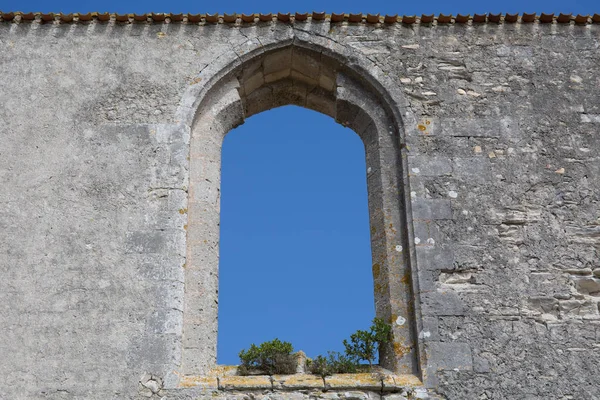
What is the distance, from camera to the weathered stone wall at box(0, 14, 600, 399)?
21.7 feet

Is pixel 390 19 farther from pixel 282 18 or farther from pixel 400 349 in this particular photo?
pixel 400 349

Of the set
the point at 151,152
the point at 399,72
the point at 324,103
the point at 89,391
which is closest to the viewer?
the point at 89,391

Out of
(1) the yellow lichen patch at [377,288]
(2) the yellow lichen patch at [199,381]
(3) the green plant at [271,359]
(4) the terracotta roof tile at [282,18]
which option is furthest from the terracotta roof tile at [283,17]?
(2) the yellow lichen patch at [199,381]

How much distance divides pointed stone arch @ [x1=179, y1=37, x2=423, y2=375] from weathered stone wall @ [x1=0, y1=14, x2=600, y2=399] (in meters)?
0.04

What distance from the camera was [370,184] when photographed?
25.6 ft

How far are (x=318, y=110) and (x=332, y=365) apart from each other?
2.93 meters

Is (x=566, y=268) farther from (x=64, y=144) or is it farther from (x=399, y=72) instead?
(x=64, y=144)

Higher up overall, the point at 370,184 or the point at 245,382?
the point at 370,184

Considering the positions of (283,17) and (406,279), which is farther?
(283,17)

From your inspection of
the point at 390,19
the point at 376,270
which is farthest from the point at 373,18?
the point at 376,270

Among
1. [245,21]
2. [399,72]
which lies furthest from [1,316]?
[399,72]

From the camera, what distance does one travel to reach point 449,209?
286 inches

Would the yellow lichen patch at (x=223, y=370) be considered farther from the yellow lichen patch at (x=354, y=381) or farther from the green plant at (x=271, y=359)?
the yellow lichen patch at (x=354, y=381)

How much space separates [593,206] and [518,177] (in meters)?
0.67
